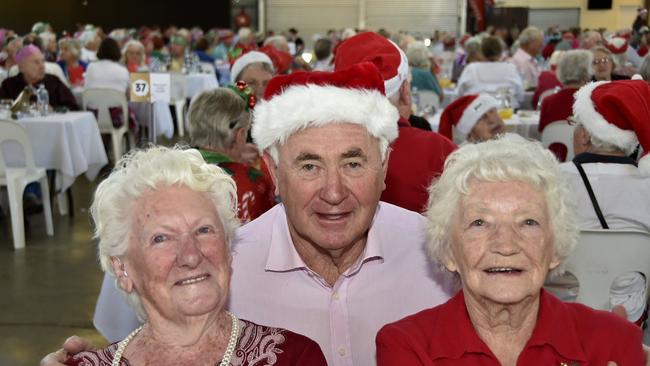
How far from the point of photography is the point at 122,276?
2053 mm

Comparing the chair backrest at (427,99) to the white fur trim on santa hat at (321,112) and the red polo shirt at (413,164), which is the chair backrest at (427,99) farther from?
the white fur trim on santa hat at (321,112)

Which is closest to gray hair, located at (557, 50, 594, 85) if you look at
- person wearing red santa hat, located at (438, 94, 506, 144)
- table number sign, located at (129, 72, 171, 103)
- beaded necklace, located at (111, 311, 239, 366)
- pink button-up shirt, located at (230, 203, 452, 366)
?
person wearing red santa hat, located at (438, 94, 506, 144)

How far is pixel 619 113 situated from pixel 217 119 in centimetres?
172

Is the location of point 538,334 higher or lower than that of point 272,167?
lower

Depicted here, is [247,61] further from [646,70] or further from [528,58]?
[528,58]

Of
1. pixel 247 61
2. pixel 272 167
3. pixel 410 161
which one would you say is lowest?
pixel 410 161

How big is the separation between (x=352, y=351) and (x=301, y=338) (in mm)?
372

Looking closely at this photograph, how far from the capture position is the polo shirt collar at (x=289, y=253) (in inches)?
94.2

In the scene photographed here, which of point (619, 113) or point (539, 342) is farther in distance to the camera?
point (619, 113)

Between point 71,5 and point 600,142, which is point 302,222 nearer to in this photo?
point 600,142

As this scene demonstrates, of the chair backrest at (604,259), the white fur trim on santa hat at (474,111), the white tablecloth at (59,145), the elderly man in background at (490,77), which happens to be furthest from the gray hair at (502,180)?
the elderly man in background at (490,77)

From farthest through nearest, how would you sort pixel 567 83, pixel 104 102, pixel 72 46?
pixel 72 46, pixel 104 102, pixel 567 83

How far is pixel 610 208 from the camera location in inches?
143

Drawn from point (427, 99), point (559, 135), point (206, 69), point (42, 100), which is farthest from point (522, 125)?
point (206, 69)
